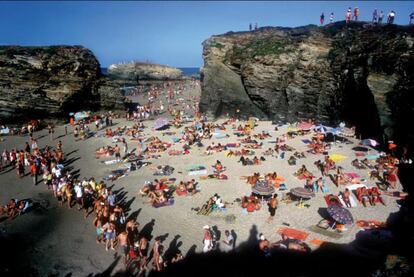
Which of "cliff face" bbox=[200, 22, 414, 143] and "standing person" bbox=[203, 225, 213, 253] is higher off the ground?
"cliff face" bbox=[200, 22, 414, 143]

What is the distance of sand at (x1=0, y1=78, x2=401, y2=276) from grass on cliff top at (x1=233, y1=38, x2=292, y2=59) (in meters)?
16.3

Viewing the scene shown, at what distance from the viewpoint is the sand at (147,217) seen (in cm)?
1344

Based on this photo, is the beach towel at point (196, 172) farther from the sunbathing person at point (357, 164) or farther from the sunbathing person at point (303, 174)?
the sunbathing person at point (357, 164)

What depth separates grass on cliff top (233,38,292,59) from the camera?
120 ft

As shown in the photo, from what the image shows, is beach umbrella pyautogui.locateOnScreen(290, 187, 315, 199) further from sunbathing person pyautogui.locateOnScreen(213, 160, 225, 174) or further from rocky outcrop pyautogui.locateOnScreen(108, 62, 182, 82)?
rocky outcrop pyautogui.locateOnScreen(108, 62, 182, 82)

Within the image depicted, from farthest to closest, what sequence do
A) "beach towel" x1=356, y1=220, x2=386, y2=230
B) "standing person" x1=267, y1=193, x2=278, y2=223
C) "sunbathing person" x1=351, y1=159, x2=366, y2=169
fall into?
1. "sunbathing person" x1=351, y1=159, x2=366, y2=169
2. "standing person" x1=267, y1=193, x2=278, y2=223
3. "beach towel" x1=356, y1=220, x2=386, y2=230

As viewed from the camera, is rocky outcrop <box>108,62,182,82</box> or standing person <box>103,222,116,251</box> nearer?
standing person <box>103,222,116,251</box>

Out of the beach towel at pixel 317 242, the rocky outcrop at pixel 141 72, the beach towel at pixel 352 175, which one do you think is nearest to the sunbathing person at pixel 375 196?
the beach towel at pixel 352 175

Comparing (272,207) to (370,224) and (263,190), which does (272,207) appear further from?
(370,224)

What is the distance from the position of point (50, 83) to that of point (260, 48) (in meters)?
24.6

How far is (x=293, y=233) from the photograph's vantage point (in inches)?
559

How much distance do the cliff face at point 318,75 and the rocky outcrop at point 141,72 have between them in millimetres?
66779

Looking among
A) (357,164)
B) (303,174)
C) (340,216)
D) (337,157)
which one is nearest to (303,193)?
(340,216)

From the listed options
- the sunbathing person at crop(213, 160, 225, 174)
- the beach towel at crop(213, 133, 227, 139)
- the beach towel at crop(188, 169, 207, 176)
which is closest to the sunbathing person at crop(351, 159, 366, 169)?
the sunbathing person at crop(213, 160, 225, 174)
